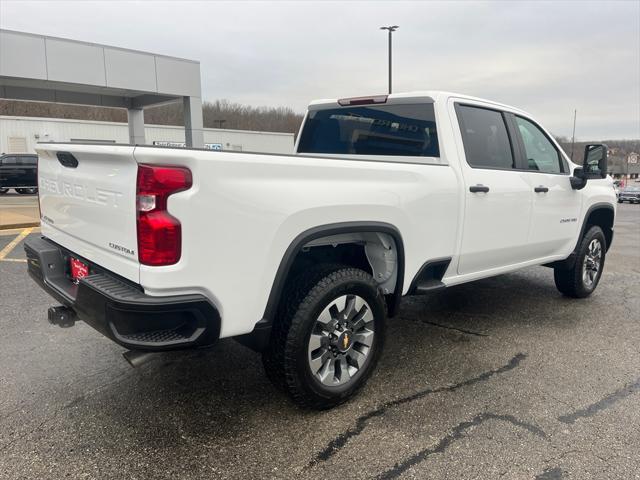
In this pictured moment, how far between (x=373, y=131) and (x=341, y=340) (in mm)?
2014

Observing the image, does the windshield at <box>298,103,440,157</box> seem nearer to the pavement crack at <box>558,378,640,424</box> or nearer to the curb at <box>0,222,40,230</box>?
the pavement crack at <box>558,378,640,424</box>

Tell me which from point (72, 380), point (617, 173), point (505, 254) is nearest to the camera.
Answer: point (72, 380)

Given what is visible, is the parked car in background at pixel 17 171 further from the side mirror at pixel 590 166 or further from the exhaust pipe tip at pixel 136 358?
the side mirror at pixel 590 166

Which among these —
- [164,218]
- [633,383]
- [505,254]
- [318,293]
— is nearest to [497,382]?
[633,383]

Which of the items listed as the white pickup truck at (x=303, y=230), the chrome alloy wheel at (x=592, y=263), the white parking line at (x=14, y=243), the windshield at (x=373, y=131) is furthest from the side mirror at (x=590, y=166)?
the white parking line at (x=14, y=243)

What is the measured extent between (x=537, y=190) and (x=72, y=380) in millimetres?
3933

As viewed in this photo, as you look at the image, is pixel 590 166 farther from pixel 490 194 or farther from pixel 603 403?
pixel 603 403

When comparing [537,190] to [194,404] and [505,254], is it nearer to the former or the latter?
[505,254]

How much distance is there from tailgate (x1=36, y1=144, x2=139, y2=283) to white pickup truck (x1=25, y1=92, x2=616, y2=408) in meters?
0.01

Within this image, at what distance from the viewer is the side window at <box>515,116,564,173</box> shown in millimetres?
4508

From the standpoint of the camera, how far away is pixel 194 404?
3.10 m

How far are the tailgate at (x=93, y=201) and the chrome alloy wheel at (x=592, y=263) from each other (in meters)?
4.72

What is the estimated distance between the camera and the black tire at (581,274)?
525cm

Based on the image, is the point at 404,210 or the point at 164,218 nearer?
the point at 164,218
